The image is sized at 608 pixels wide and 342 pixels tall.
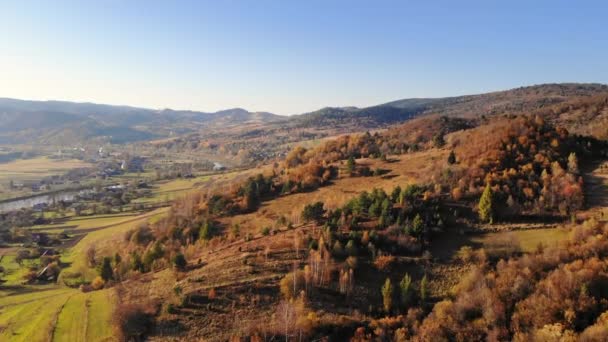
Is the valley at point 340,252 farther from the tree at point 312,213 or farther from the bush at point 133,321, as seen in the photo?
the tree at point 312,213

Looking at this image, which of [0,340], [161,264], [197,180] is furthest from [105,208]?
[0,340]

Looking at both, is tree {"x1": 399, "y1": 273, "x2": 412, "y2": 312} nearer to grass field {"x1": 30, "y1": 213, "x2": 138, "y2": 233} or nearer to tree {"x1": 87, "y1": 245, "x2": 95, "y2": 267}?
tree {"x1": 87, "y1": 245, "x2": 95, "y2": 267}

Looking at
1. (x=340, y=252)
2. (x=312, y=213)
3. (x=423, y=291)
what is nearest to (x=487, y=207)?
(x=423, y=291)

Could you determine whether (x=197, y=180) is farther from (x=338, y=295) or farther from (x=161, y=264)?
(x=338, y=295)

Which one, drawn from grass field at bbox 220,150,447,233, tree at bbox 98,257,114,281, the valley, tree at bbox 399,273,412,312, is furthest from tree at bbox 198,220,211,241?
tree at bbox 399,273,412,312

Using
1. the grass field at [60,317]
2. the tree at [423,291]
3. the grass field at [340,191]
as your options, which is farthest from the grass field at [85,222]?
the tree at [423,291]

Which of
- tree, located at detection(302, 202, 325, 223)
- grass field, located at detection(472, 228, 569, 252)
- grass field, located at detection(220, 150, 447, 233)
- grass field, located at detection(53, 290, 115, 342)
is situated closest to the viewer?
→ grass field, located at detection(53, 290, 115, 342)

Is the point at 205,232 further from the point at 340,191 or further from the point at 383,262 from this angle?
the point at 383,262

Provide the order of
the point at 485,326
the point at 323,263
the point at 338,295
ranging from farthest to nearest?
the point at 323,263, the point at 338,295, the point at 485,326
